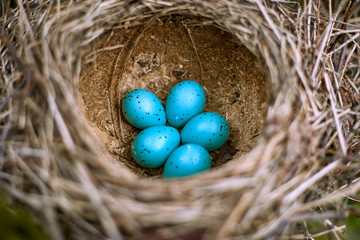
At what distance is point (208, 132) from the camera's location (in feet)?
4.99

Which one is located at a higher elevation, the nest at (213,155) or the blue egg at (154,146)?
the nest at (213,155)

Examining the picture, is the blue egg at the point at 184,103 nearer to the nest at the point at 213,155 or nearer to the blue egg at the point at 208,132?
the blue egg at the point at 208,132

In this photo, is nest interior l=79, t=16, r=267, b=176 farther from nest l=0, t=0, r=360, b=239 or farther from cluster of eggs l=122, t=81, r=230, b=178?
cluster of eggs l=122, t=81, r=230, b=178

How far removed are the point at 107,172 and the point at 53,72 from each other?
392 mm

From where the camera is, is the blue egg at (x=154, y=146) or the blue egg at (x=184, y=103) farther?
the blue egg at (x=184, y=103)

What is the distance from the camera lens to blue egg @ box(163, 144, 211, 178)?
4.47 feet

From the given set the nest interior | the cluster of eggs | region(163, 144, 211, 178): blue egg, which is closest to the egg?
the cluster of eggs

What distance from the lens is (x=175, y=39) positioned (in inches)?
67.1

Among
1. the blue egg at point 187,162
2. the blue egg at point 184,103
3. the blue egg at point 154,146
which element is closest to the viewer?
the blue egg at point 187,162

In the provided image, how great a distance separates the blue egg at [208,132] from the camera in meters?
1.52

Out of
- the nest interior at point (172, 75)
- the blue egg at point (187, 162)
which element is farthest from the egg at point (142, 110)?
the blue egg at point (187, 162)

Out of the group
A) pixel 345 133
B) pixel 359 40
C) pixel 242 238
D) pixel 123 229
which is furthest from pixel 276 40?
pixel 123 229

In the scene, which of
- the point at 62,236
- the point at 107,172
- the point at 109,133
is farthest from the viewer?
the point at 109,133

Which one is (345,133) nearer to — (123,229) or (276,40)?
(276,40)
